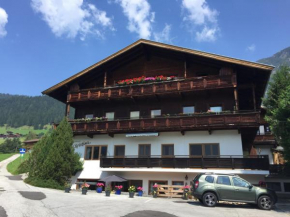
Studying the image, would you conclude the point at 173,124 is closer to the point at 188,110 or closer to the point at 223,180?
the point at 188,110

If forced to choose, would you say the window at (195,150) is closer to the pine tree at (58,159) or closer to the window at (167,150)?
the window at (167,150)

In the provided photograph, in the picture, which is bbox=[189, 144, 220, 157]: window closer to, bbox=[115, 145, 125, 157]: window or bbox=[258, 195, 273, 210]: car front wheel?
bbox=[115, 145, 125, 157]: window

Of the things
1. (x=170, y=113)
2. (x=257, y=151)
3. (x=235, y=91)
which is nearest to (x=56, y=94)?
(x=170, y=113)

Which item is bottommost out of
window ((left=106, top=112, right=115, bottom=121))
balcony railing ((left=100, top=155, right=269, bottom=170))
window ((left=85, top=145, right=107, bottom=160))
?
balcony railing ((left=100, top=155, right=269, bottom=170))

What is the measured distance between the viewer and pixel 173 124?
21766 millimetres

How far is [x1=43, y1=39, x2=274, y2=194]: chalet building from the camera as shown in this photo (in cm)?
2045

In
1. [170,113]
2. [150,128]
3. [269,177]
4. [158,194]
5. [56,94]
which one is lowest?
[158,194]

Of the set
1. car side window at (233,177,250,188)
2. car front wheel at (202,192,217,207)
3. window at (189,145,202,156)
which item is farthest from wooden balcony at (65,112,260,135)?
car front wheel at (202,192,217,207)

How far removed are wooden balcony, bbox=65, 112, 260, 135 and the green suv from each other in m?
7.03

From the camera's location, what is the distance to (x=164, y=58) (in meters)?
26.4

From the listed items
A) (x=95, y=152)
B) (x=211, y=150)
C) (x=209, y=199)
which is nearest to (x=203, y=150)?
(x=211, y=150)

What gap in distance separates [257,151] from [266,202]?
19903 millimetres

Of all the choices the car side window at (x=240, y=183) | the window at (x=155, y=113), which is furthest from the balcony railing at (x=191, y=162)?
the car side window at (x=240, y=183)

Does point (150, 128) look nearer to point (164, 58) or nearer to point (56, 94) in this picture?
point (164, 58)
